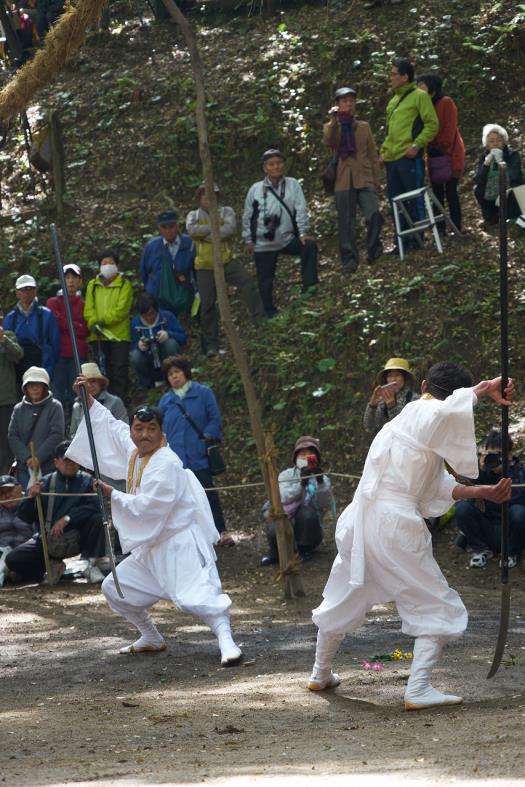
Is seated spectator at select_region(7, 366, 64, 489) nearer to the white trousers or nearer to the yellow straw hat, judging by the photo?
the yellow straw hat

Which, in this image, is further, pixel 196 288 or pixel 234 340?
pixel 196 288

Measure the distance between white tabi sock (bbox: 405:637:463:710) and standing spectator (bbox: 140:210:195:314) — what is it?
29.1ft

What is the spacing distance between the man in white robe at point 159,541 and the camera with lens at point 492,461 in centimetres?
289

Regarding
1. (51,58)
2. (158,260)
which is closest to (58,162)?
(158,260)

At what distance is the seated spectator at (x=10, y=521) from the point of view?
1191 centimetres

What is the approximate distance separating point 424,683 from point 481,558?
4.70m

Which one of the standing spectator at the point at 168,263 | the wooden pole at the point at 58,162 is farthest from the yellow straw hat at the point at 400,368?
the wooden pole at the point at 58,162

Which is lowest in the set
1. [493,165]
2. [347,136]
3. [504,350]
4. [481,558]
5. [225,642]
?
[481,558]

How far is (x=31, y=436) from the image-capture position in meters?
12.3

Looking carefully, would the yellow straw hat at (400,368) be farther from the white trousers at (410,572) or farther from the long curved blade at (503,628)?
the white trousers at (410,572)

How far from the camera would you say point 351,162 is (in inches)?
567

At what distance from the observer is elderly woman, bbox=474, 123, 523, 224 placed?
13.8m

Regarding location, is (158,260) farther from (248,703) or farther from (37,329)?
(248,703)

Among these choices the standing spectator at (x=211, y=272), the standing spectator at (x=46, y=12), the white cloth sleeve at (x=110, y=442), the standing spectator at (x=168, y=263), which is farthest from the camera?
the standing spectator at (x=46, y=12)
